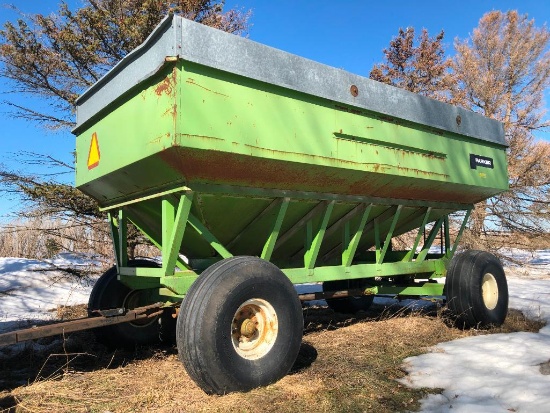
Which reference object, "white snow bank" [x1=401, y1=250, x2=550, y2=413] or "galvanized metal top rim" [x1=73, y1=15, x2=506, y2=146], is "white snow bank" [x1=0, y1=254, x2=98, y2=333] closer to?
"galvanized metal top rim" [x1=73, y1=15, x2=506, y2=146]

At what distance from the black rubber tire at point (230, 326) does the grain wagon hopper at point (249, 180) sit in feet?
0.03

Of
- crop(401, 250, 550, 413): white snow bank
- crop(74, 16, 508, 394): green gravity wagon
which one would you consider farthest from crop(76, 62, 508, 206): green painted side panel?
crop(401, 250, 550, 413): white snow bank

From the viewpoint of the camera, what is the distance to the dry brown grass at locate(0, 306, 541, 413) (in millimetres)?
3002

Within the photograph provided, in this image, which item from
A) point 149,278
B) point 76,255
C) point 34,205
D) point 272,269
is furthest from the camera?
point 76,255

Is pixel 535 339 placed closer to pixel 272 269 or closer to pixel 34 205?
pixel 272 269

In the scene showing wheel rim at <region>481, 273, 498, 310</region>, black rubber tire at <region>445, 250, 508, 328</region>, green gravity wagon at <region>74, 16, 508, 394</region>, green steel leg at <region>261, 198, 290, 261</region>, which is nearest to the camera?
green gravity wagon at <region>74, 16, 508, 394</region>

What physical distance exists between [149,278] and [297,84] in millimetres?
2556

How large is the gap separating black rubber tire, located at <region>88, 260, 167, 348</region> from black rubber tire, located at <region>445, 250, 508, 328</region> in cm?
373

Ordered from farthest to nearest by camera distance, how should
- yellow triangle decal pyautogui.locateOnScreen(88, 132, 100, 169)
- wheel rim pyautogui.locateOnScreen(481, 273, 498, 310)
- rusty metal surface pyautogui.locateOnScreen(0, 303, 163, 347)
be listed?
wheel rim pyautogui.locateOnScreen(481, 273, 498, 310) < yellow triangle decal pyautogui.locateOnScreen(88, 132, 100, 169) < rusty metal surface pyautogui.locateOnScreen(0, 303, 163, 347)

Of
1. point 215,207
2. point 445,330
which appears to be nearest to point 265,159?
point 215,207

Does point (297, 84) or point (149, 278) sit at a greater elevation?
point (297, 84)

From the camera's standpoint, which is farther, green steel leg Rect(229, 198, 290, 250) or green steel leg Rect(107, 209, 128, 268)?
green steel leg Rect(107, 209, 128, 268)

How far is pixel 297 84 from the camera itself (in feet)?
12.9

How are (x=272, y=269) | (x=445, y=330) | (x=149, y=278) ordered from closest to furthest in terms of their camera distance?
(x=272, y=269) → (x=149, y=278) → (x=445, y=330)
